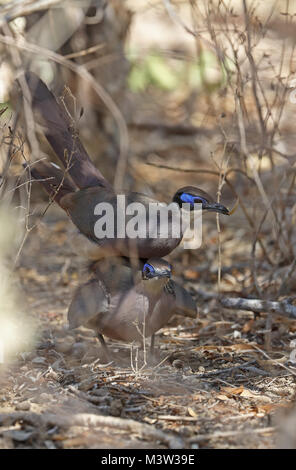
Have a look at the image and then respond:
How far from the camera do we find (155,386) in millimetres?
3662

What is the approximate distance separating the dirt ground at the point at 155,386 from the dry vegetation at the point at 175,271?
1cm

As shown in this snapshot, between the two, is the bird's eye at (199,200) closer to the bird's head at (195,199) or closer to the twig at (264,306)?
the bird's head at (195,199)

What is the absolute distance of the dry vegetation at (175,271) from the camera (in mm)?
3209

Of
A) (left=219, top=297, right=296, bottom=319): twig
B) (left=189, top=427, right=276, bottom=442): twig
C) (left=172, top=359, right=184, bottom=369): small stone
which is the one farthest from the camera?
(left=219, top=297, right=296, bottom=319): twig

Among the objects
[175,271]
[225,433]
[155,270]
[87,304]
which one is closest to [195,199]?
[155,270]

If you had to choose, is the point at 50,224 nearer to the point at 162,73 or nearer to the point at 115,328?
the point at 115,328

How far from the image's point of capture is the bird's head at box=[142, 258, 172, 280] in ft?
12.6

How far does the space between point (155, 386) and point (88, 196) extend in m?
1.44

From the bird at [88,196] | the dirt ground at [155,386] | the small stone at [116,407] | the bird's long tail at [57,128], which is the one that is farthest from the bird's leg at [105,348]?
the bird's long tail at [57,128]

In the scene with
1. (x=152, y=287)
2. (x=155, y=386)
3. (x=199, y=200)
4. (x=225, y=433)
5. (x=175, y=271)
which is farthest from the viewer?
(x=175, y=271)

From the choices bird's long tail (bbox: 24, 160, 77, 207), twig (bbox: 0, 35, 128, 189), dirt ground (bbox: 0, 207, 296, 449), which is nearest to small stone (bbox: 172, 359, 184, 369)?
dirt ground (bbox: 0, 207, 296, 449)

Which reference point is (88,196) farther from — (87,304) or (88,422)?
(88,422)

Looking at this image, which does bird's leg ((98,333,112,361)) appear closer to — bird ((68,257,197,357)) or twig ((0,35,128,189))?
bird ((68,257,197,357))
